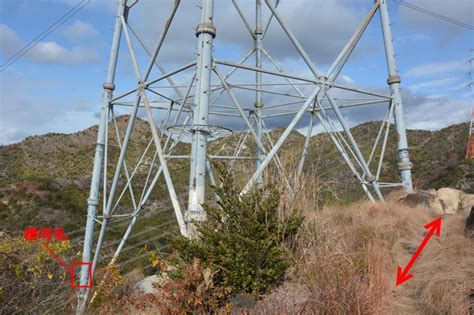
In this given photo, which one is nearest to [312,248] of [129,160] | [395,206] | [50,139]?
[395,206]

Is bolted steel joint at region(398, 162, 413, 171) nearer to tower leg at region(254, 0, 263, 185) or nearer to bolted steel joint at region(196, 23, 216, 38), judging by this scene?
tower leg at region(254, 0, 263, 185)

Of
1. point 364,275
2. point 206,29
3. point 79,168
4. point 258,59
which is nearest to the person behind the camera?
point 364,275

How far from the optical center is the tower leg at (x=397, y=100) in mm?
9859

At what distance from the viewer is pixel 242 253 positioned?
445cm

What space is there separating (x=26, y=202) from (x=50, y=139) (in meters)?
19.9

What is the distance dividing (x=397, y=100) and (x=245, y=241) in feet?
24.8

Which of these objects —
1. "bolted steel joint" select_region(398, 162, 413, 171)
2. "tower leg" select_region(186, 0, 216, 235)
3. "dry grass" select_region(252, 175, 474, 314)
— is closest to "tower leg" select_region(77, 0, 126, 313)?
"tower leg" select_region(186, 0, 216, 235)

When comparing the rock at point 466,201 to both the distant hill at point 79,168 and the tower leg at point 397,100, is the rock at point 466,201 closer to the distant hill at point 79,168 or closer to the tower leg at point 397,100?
the distant hill at point 79,168

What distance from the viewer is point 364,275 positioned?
4.63 metres

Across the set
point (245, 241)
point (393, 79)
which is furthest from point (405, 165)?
point (245, 241)

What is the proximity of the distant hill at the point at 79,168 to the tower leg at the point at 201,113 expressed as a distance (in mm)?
5800

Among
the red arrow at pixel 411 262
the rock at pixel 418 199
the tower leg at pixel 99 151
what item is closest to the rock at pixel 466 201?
the rock at pixel 418 199

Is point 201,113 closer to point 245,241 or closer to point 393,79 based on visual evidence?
point 245,241

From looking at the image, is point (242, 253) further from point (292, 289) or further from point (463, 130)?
point (463, 130)
